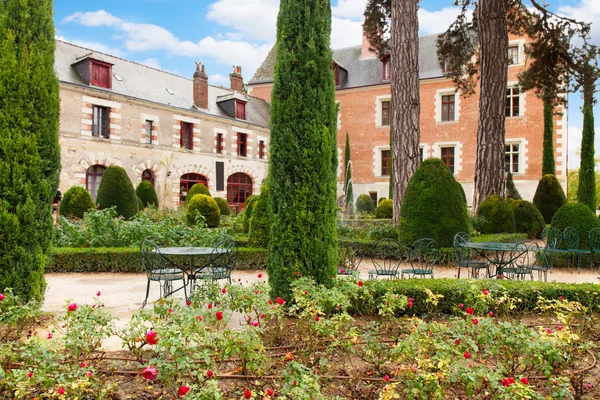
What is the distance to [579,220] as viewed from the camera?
8.22m

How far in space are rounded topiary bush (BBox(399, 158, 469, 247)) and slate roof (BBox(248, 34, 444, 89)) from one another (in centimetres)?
1469

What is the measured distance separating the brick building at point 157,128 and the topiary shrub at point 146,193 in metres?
0.93

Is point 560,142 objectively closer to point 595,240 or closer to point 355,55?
point 355,55

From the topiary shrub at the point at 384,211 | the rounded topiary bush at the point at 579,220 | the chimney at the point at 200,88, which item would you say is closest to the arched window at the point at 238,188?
the chimney at the point at 200,88

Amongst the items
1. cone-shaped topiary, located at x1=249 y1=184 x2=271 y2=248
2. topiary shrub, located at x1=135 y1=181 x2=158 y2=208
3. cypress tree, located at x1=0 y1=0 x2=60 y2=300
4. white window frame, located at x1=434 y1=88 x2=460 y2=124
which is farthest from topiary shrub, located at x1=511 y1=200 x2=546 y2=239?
topiary shrub, located at x1=135 y1=181 x2=158 y2=208

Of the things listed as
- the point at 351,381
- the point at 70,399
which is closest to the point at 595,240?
the point at 351,381

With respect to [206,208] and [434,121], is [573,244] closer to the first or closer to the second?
[206,208]

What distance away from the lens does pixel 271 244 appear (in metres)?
4.43

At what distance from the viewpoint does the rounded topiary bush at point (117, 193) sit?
14.3 metres

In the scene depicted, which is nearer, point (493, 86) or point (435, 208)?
point (435, 208)

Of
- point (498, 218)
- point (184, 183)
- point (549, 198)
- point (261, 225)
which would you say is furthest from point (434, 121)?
point (261, 225)

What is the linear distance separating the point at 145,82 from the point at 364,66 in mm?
11055

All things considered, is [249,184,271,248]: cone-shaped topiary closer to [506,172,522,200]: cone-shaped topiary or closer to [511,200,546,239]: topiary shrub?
[511,200,546,239]: topiary shrub

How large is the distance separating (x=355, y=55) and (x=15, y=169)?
22.8m
